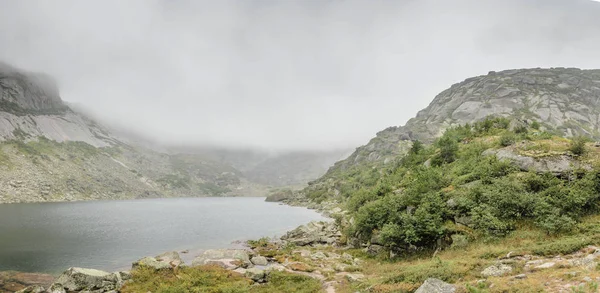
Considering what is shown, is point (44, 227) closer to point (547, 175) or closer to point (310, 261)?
point (310, 261)

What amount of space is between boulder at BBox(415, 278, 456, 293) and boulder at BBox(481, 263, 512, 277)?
11.9 feet

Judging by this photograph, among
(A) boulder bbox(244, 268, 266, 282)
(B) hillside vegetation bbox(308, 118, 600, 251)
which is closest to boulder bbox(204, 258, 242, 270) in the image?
(A) boulder bbox(244, 268, 266, 282)

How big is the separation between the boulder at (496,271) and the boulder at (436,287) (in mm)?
3630

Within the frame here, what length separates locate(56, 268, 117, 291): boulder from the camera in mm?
27609

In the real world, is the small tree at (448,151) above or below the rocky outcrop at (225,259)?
above

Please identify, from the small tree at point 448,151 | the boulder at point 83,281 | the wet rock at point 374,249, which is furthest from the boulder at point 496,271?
the small tree at point 448,151

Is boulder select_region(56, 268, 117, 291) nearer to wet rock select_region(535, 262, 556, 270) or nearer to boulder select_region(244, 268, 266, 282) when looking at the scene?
boulder select_region(244, 268, 266, 282)

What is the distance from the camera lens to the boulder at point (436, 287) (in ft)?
55.7

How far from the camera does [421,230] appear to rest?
32.7m

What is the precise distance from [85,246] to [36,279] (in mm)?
21965

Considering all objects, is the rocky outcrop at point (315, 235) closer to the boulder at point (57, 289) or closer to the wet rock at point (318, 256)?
the wet rock at point (318, 256)

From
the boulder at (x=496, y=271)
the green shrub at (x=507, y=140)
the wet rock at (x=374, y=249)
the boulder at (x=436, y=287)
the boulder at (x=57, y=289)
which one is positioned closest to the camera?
the boulder at (x=436, y=287)

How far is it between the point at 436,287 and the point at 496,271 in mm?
5087

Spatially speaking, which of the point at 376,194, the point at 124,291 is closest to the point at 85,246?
the point at 124,291
